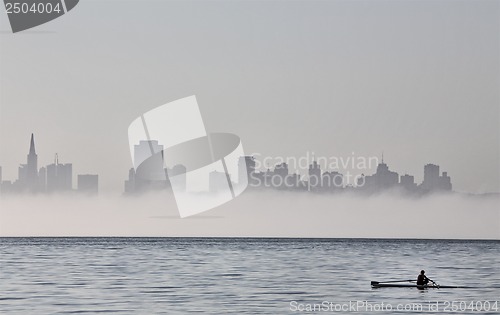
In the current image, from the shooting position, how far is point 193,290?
75875 millimetres

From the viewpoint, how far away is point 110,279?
88438 millimetres

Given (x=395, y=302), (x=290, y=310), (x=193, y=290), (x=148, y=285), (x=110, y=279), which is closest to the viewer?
(x=290, y=310)

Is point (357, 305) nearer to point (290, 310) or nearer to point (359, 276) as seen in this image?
point (290, 310)

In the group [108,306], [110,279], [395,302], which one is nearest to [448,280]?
[395,302]

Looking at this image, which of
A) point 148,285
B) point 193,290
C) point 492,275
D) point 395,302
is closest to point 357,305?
point 395,302

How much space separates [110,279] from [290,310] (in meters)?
31.5

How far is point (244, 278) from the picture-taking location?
91.0 meters

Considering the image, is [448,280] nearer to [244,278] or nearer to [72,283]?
[244,278]

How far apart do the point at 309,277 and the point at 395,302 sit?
→ 26798 millimetres

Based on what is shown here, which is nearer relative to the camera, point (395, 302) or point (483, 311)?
point (483, 311)

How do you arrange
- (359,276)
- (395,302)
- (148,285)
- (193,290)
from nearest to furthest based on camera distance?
1. (395,302)
2. (193,290)
3. (148,285)
4. (359,276)

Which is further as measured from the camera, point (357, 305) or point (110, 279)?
point (110, 279)

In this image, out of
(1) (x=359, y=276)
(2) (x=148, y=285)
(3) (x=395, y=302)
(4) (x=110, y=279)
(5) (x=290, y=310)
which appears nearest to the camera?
(5) (x=290, y=310)

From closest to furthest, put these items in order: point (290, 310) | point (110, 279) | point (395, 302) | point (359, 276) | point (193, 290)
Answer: point (290, 310) < point (395, 302) < point (193, 290) < point (110, 279) < point (359, 276)
